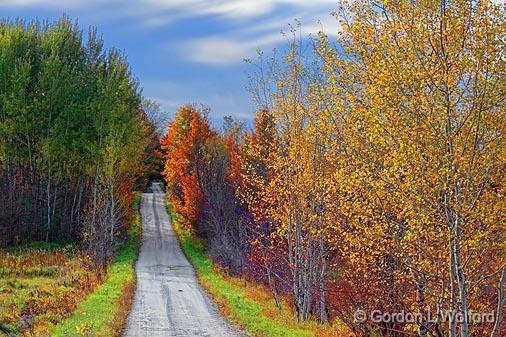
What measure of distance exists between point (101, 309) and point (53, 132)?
2502 centimetres

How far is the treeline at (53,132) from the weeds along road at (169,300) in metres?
4.00

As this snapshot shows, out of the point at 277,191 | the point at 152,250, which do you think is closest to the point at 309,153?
the point at 277,191

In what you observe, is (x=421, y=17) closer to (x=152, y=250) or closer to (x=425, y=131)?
(x=425, y=131)

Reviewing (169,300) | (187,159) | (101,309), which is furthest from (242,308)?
(187,159)

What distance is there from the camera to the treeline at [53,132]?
127ft

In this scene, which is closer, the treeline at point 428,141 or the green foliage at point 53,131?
the treeline at point 428,141

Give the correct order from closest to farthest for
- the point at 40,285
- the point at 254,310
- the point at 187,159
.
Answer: the point at 254,310 → the point at 40,285 → the point at 187,159

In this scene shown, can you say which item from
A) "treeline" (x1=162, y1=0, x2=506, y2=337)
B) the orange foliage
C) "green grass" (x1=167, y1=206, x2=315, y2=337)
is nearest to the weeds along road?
"green grass" (x1=167, y1=206, x2=315, y2=337)

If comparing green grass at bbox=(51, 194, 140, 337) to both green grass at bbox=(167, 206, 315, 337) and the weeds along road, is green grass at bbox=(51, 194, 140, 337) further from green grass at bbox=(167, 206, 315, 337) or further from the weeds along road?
green grass at bbox=(167, 206, 315, 337)

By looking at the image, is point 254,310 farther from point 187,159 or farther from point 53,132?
point 187,159

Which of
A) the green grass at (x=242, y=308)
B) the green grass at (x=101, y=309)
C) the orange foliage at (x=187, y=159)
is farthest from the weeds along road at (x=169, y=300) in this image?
the orange foliage at (x=187, y=159)

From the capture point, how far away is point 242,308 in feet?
60.2

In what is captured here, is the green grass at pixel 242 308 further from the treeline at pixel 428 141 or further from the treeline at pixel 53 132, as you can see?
the treeline at pixel 53 132

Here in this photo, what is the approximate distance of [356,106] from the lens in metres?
9.34
